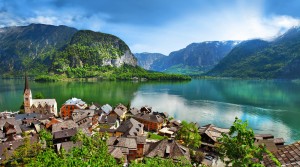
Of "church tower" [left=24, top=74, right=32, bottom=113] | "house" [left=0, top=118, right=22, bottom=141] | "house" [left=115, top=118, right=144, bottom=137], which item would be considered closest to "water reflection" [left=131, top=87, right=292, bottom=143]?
"house" [left=115, top=118, right=144, bottom=137]

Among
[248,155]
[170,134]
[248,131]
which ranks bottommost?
[170,134]

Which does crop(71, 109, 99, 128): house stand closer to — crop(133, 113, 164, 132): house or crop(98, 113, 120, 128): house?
crop(98, 113, 120, 128): house

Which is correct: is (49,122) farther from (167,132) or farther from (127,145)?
(167,132)

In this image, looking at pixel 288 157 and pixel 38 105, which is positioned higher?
pixel 288 157

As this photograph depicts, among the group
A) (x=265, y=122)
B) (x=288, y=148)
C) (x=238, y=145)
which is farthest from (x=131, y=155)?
(x=265, y=122)

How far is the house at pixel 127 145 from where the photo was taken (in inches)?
1727

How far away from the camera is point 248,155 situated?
42.8 feet

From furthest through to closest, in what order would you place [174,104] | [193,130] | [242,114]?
[174,104] → [242,114] → [193,130]

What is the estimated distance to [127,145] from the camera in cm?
4528

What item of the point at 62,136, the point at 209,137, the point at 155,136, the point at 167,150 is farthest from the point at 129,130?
the point at 209,137

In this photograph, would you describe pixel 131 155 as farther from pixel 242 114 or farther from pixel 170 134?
pixel 242 114

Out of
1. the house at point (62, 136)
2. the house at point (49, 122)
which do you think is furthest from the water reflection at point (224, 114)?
the house at point (62, 136)

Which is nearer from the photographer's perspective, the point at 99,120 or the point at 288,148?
the point at 288,148

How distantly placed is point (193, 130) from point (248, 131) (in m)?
41.2
